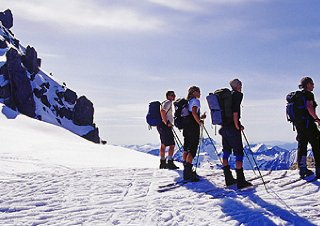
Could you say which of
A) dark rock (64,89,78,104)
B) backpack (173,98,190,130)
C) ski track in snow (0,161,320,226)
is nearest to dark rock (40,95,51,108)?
dark rock (64,89,78,104)

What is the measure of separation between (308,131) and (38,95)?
12388 cm

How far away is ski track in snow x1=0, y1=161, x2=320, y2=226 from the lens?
8.16 m

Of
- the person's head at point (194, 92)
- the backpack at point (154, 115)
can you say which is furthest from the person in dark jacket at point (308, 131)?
the backpack at point (154, 115)

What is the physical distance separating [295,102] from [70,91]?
135m

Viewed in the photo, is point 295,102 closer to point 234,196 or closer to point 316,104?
point 316,104

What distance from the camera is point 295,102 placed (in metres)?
10.6

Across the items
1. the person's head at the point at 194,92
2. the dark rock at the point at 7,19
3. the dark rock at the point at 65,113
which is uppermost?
the dark rock at the point at 7,19

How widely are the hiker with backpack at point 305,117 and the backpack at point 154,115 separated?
16.2 ft

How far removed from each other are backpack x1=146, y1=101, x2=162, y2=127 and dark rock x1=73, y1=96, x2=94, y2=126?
11292cm

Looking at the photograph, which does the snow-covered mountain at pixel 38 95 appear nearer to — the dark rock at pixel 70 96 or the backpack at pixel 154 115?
the dark rock at pixel 70 96

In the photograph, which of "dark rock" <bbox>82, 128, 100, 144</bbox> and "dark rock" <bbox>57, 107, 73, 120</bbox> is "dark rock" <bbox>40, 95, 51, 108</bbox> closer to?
"dark rock" <bbox>57, 107, 73, 120</bbox>

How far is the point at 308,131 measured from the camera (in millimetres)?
10617

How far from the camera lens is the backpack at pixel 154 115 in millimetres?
13883

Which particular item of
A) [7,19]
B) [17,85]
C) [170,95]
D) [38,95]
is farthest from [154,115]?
[7,19]
